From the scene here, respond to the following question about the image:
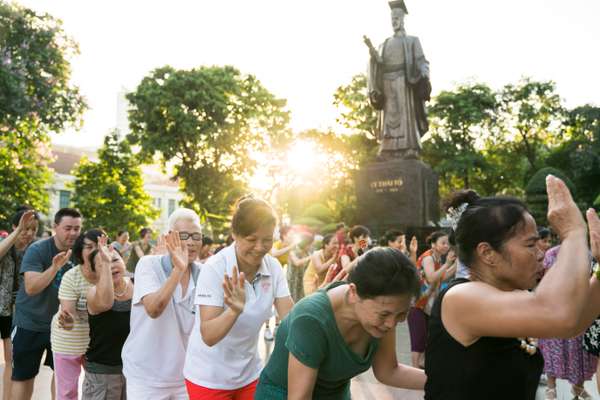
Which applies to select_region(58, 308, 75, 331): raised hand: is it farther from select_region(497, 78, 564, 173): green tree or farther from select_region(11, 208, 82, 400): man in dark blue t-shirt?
select_region(497, 78, 564, 173): green tree

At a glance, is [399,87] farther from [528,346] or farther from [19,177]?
[19,177]

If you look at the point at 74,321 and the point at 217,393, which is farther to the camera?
the point at 74,321

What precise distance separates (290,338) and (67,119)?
22449 millimetres

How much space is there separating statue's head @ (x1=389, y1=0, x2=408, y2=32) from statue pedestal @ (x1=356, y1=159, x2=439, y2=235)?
3.49 meters

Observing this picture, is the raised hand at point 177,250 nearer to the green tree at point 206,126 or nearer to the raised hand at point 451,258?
the raised hand at point 451,258

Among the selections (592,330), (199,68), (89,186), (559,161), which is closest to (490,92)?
(559,161)

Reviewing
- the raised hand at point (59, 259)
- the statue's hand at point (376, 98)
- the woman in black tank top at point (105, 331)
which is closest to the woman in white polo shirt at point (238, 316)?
the woman in black tank top at point (105, 331)

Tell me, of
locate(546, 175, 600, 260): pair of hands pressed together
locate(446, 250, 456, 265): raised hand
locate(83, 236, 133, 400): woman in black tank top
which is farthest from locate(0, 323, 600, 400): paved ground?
locate(546, 175, 600, 260): pair of hands pressed together

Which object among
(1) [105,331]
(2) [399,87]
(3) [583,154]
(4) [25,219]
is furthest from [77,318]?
(3) [583,154]

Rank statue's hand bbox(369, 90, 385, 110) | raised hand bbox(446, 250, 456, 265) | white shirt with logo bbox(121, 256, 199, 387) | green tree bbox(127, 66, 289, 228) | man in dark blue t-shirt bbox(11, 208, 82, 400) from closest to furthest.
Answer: white shirt with logo bbox(121, 256, 199, 387) < man in dark blue t-shirt bbox(11, 208, 82, 400) < raised hand bbox(446, 250, 456, 265) < statue's hand bbox(369, 90, 385, 110) < green tree bbox(127, 66, 289, 228)

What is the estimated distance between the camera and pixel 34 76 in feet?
69.8

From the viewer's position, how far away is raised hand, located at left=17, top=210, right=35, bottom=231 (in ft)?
17.0

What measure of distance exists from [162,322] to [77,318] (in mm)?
1103

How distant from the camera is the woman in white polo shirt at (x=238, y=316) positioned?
2883 millimetres
